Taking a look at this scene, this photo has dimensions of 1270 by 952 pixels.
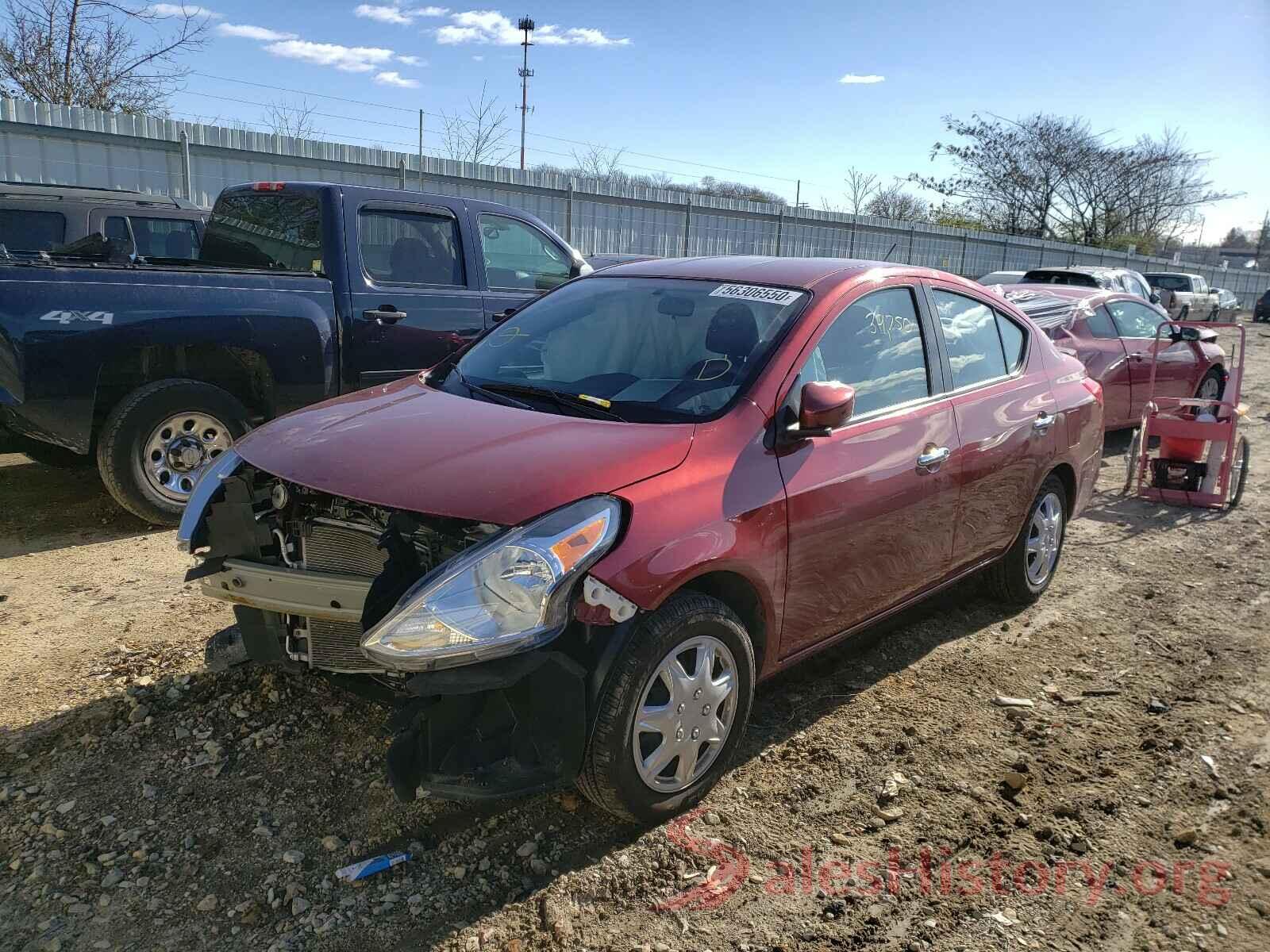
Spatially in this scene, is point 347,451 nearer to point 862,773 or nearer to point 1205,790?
point 862,773

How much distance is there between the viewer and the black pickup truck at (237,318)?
511cm

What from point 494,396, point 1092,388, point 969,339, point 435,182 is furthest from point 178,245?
point 1092,388

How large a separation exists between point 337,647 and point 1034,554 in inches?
144

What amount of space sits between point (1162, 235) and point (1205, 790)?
2341 inches

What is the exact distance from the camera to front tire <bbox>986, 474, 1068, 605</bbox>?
4.82m

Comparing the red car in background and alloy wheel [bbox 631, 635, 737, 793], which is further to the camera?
the red car in background

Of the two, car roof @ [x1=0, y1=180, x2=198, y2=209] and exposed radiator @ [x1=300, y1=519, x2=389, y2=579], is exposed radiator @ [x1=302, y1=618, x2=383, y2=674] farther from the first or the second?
car roof @ [x1=0, y1=180, x2=198, y2=209]

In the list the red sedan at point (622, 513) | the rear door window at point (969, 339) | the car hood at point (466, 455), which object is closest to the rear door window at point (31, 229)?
the red sedan at point (622, 513)

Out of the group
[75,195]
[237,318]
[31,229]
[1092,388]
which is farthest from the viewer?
[75,195]

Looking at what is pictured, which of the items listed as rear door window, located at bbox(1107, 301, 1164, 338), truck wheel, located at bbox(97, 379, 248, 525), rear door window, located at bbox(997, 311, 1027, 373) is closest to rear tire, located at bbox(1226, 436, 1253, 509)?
rear door window, located at bbox(1107, 301, 1164, 338)

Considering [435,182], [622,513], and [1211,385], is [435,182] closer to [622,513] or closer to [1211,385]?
[1211,385]

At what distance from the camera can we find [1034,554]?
4.96 meters

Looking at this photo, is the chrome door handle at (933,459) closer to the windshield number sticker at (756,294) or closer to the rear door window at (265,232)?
the windshield number sticker at (756,294)

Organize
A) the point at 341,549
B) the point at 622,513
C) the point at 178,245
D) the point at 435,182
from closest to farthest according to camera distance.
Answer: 1. the point at 622,513
2. the point at 341,549
3. the point at 178,245
4. the point at 435,182
